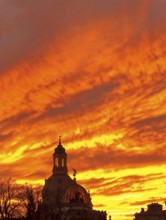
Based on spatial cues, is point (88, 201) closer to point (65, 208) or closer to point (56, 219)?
point (65, 208)

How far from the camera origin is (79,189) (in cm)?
19662

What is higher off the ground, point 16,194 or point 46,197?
point 46,197

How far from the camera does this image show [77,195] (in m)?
189

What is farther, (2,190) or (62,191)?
(62,191)

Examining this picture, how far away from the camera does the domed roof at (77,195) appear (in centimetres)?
18974

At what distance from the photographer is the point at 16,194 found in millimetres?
131625

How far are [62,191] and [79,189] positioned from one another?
5061 mm

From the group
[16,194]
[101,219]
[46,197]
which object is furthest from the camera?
[101,219]

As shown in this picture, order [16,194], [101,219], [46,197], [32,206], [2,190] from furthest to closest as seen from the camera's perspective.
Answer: [101,219], [46,197], [16,194], [2,190], [32,206]

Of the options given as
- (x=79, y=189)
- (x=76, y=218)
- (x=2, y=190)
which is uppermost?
(x=79, y=189)

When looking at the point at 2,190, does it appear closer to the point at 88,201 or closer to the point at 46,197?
the point at 46,197

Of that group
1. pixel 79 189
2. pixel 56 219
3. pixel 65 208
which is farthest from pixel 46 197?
pixel 56 219

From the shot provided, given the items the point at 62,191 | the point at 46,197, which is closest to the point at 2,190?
the point at 46,197

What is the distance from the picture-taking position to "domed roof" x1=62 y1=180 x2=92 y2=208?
622 feet
